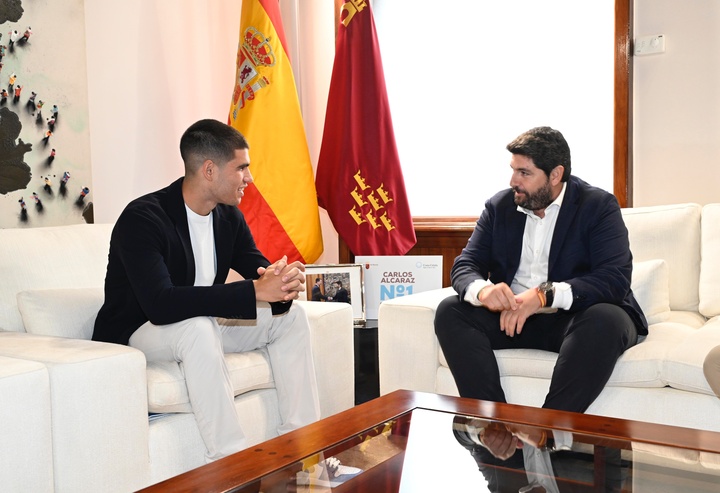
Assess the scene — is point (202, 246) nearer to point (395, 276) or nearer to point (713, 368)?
point (395, 276)

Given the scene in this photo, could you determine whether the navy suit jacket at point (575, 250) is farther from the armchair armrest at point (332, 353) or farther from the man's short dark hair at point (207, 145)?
the man's short dark hair at point (207, 145)

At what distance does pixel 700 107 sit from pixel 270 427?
2.26m

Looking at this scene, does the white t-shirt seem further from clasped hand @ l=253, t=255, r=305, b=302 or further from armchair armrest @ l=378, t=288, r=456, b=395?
armchair armrest @ l=378, t=288, r=456, b=395

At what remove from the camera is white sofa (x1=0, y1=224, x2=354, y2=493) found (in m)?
1.74

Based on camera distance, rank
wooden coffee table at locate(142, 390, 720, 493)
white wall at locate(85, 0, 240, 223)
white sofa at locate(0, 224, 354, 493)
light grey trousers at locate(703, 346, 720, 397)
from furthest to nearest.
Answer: white wall at locate(85, 0, 240, 223) → light grey trousers at locate(703, 346, 720, 397) → white sofa at locate(0, 224, 354, 493) → wooden coffee table at locate(142, 390, 720, 493)

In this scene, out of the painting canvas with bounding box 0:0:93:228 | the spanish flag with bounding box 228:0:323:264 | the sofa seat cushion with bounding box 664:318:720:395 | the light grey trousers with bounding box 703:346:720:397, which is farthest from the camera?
the spanish flag with bounding box 228:0:323:264

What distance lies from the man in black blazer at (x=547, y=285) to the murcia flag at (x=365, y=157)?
38.0 inches

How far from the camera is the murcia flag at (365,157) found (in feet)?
12.0

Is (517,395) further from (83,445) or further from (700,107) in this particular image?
(700,107)

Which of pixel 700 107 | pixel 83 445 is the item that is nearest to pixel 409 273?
pixel 700 107

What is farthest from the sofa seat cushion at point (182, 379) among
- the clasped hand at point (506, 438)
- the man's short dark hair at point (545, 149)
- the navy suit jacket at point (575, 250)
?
the man's short dark hair at point (545, 149)

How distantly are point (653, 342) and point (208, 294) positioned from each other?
132 cm

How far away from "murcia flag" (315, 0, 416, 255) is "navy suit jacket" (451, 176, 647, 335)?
37.7 inches

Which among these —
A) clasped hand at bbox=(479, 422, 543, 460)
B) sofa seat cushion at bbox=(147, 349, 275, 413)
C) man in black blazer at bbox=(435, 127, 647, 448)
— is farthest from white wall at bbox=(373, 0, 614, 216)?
clasped hand at bbox=(479, 422, 543, 460)
